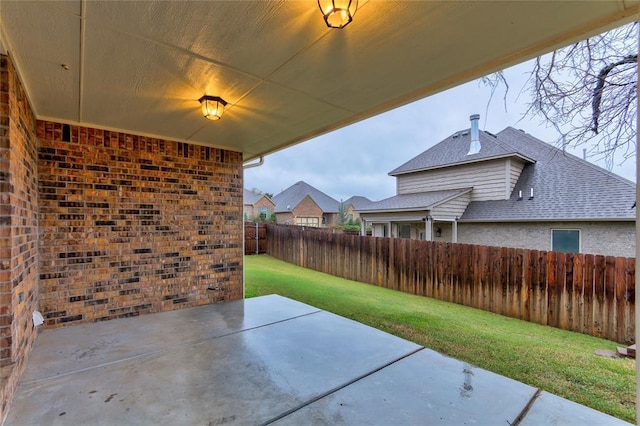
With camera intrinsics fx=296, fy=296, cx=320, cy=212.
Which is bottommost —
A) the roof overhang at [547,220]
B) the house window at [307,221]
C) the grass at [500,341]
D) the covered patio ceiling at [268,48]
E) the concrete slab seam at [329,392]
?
the grass at [500,341]

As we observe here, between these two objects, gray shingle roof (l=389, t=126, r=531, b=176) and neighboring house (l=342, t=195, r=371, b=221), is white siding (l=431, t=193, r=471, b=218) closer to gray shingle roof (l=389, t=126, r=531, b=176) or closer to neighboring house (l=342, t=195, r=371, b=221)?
gray shingle roof (l=389, t=126, r=531, b=176)

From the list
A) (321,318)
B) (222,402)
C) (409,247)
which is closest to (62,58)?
(222,402)

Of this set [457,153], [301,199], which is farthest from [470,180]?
[301,199]

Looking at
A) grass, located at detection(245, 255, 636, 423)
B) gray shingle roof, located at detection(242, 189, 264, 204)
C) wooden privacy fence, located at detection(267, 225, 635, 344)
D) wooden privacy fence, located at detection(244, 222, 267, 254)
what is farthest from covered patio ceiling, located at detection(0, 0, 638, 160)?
gray shingle roof, located at detection(242, 189, 264, 204)

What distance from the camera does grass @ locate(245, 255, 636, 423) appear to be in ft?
9.00

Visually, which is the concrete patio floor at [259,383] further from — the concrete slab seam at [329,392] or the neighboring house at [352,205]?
the neighboring house at [352,205]

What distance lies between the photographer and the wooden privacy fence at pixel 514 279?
427cm

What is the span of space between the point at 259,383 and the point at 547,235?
9565mm

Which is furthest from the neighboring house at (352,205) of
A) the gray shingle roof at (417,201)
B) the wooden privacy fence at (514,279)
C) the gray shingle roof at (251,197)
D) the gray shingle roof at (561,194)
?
the wooden privacy fence at (514,279)

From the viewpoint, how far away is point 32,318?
10.0 ft

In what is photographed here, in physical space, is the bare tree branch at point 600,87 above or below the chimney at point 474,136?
below

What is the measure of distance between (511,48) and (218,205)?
14.2 ft

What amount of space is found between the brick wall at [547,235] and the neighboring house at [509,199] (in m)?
0.02

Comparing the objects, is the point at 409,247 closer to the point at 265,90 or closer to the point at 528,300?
the point at 528,300
